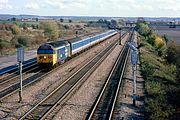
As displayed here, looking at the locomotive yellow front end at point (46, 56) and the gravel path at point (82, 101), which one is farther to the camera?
the locomotive yellow front end at point (46, 56)

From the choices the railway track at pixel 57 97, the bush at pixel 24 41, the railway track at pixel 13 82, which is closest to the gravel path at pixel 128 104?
the railway track at pixel 57 97

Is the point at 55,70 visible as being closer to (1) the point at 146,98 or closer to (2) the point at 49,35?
(1) the point at 146,98

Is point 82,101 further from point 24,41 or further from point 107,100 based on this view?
point 24,41

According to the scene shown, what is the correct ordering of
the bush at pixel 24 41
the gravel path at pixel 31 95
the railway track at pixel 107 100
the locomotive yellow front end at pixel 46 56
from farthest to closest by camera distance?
the bush at pixel 24 41 → the locomotive yellow front end at pixel 46 56 → the gravel path at pixel 31 95 → the railway track at pixel 107 100

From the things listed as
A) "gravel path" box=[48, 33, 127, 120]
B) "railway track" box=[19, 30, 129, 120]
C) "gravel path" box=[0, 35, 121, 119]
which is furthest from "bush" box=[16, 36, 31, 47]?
"gravel path" box=[48, 33, 127, 120]

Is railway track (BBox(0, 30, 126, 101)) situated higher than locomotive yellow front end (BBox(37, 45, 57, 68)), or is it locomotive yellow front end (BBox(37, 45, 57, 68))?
locomotive yellow front end (BBox(37, 45, 57, 68))

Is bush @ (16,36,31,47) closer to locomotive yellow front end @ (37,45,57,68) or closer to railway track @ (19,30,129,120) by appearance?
locomotive yellow front end @ (37,45,57,68)


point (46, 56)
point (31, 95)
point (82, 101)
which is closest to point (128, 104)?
point (82, 101)

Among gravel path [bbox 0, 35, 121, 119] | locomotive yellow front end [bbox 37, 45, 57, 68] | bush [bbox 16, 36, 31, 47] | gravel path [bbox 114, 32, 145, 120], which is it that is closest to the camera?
gravel path [bbox 114, 32, 145, 120]

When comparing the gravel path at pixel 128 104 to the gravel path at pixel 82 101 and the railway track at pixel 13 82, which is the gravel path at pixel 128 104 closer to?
the gravel path at pixel 82 101

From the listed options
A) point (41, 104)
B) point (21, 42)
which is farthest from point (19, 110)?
point (21, 42)

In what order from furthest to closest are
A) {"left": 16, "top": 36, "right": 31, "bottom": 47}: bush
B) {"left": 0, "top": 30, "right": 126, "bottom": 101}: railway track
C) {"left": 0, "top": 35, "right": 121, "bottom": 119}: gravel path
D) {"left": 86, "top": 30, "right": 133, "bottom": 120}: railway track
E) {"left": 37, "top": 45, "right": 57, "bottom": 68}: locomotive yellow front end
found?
{"left": 16, "top": 36, "right": 31, "bottom": 47}: bush, {"left": 37, "top": 45, "right": 57, "bottom": 68}: locomotive yellow front end, {"left": 0, "top": 30, "right": 126, "bottom": 101}: railway track, {"left": 0, "top": 35, "right": 121, "bottom": 119}: gravel path, {"left": 86, "top": 30, "right": 133, "bottom": 120}: railway track

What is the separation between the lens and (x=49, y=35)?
3600 inches

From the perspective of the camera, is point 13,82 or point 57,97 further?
point 13,82
